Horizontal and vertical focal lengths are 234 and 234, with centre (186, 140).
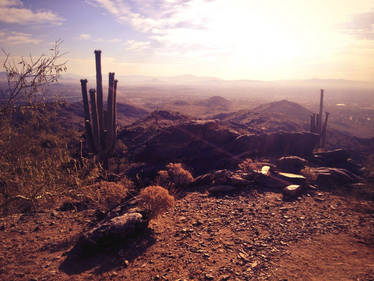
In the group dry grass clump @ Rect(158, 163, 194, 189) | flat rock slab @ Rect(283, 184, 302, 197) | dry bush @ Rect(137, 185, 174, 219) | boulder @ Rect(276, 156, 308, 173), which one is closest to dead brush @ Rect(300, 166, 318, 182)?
boulder @ Rect(276, 156, 308, 173)

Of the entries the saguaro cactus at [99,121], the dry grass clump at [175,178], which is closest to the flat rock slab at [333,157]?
the dry grass clump at [175,178]

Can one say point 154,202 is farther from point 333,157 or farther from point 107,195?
point 333,157

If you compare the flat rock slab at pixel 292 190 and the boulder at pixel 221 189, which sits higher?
the flat rock slab at pixel 292 190

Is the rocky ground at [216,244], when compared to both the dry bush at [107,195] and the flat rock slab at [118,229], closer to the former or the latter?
the flat rock slab at [118,229]

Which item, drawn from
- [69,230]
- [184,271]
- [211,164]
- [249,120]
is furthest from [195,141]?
[249,120]

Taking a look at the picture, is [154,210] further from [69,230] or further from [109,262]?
[69,230]

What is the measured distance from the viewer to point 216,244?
202 inches

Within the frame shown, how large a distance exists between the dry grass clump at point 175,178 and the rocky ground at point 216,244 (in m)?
1.53

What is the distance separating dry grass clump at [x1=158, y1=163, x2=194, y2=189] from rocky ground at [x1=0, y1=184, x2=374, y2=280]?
1.53m

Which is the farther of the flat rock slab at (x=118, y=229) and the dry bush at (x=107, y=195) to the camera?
the dry bush at (x=107, y=195)

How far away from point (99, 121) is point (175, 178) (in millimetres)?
4378

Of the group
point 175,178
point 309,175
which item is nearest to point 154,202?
point 175,178

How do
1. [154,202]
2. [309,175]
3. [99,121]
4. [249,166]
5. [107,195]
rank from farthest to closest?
[99,121], [249,166], [309,175], [107,195], [154,202]

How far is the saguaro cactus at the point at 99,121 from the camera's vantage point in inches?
385
